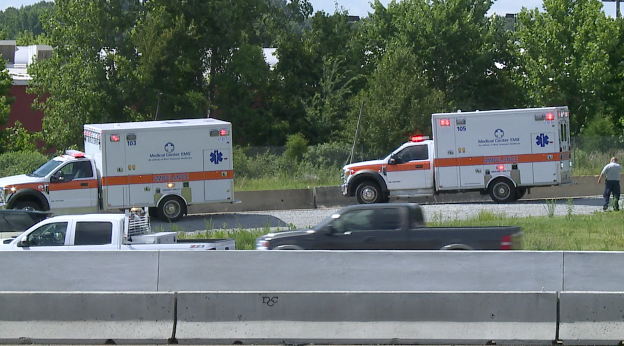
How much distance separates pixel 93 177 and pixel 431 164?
32.5 ft

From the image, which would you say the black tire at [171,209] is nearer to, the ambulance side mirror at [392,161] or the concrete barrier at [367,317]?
the ambulance side mirror at [392,161]

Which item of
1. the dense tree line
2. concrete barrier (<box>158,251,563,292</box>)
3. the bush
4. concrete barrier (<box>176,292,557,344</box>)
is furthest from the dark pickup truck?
the dense tree line

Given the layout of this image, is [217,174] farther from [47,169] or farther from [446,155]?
Result: [446,155]

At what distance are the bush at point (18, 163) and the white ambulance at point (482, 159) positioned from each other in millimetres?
13626

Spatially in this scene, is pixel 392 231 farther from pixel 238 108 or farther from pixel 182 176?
pixel 238 108

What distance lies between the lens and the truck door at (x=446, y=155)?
78.9ft

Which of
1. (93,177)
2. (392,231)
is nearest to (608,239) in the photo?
(392,231)

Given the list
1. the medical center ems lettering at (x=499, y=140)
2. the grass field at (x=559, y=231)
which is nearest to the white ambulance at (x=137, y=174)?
the grass field at (x=559, y=231)

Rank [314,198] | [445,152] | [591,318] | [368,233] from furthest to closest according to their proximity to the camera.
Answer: [314,198] < [445,152] < [368,233] < [591,318]

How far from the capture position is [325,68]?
46031 millimetres

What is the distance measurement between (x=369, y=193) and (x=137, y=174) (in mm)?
6971

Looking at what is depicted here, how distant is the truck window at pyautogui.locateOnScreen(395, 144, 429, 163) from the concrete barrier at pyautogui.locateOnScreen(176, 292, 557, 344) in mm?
15494

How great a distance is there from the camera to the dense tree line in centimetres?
3778

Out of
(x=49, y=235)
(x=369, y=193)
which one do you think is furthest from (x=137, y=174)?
(x=49, y=235)
